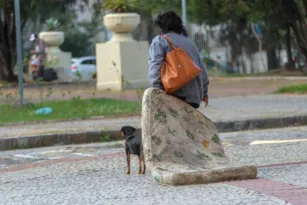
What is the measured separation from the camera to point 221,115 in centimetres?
1727

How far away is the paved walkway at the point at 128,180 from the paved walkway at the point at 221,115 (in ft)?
7.01

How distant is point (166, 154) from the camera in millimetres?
9086

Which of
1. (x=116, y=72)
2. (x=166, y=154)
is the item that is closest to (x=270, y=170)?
(x=166, y=154)

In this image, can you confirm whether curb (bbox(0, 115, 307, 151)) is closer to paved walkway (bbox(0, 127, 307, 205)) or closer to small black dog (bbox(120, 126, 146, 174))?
paved walkway (bbox(0, 127, 307, 205))

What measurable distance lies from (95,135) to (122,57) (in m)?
10.3

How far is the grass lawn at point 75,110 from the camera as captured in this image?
18177mm

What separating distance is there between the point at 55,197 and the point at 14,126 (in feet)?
29.0

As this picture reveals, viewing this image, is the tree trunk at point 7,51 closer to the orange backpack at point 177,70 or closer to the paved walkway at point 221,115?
the paved walkway at point 221,115

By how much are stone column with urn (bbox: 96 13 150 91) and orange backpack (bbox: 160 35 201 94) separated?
1603cm

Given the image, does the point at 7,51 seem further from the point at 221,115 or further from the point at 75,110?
the point at 221,115

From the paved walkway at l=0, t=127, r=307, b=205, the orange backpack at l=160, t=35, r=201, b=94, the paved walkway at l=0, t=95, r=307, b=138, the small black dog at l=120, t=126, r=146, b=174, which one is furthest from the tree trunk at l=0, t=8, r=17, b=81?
the orange backpack at l=160, t=35, r=201, b=94

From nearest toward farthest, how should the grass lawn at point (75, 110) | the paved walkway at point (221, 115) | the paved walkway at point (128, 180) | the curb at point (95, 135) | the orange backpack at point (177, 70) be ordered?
the paved walkway at point (128, 180), the orange backpack at point (177, 70), the curb at point (95, 135), the paved walkway at point (221, 115), the grass lawn at point (75, 110)

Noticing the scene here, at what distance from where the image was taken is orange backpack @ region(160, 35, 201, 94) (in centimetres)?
911

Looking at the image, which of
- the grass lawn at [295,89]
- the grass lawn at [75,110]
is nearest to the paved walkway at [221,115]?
the grass lawn at [75,110]
